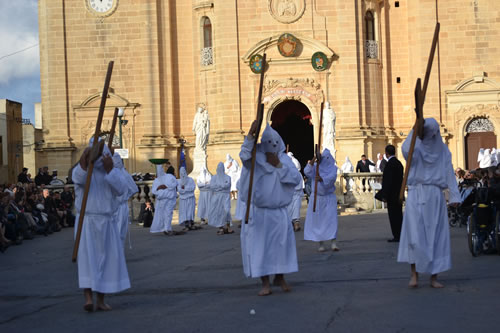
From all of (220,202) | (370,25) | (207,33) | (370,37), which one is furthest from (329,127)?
(220,202)

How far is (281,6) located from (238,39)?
7.52 ft

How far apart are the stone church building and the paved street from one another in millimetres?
19741

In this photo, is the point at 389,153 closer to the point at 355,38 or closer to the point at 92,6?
the point at 355,38

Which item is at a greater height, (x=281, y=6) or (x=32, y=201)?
(x=281, y=6)

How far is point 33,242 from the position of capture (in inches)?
759

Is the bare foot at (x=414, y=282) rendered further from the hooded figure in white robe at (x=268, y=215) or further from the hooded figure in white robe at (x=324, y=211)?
the hooded figure in white robe at (x=324, y=211)

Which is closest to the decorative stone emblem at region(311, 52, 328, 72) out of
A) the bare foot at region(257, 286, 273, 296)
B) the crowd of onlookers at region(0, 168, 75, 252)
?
the crowd of onlookers at region(0, 168, 75, 252)

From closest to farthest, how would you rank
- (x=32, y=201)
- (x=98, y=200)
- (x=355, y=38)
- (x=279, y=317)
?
(x=279, y=317)
(x=98, y=200)
(x=32, y=201)
(x=355, y=38)

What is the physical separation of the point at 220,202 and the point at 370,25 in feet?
57.7

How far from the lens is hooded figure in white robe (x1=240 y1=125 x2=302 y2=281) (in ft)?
31.0

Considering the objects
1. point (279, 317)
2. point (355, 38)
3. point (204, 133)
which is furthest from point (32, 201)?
point (355, 38)

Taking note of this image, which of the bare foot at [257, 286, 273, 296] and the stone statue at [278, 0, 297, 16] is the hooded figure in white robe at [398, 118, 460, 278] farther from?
the stone statue at [278, 0, 297, 16]

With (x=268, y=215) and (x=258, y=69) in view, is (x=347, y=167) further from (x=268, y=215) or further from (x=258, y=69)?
(x=268, y=215)

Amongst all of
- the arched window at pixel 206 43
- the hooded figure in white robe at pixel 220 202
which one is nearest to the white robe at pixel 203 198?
the hooded figure in white robe at pixel 220 202
